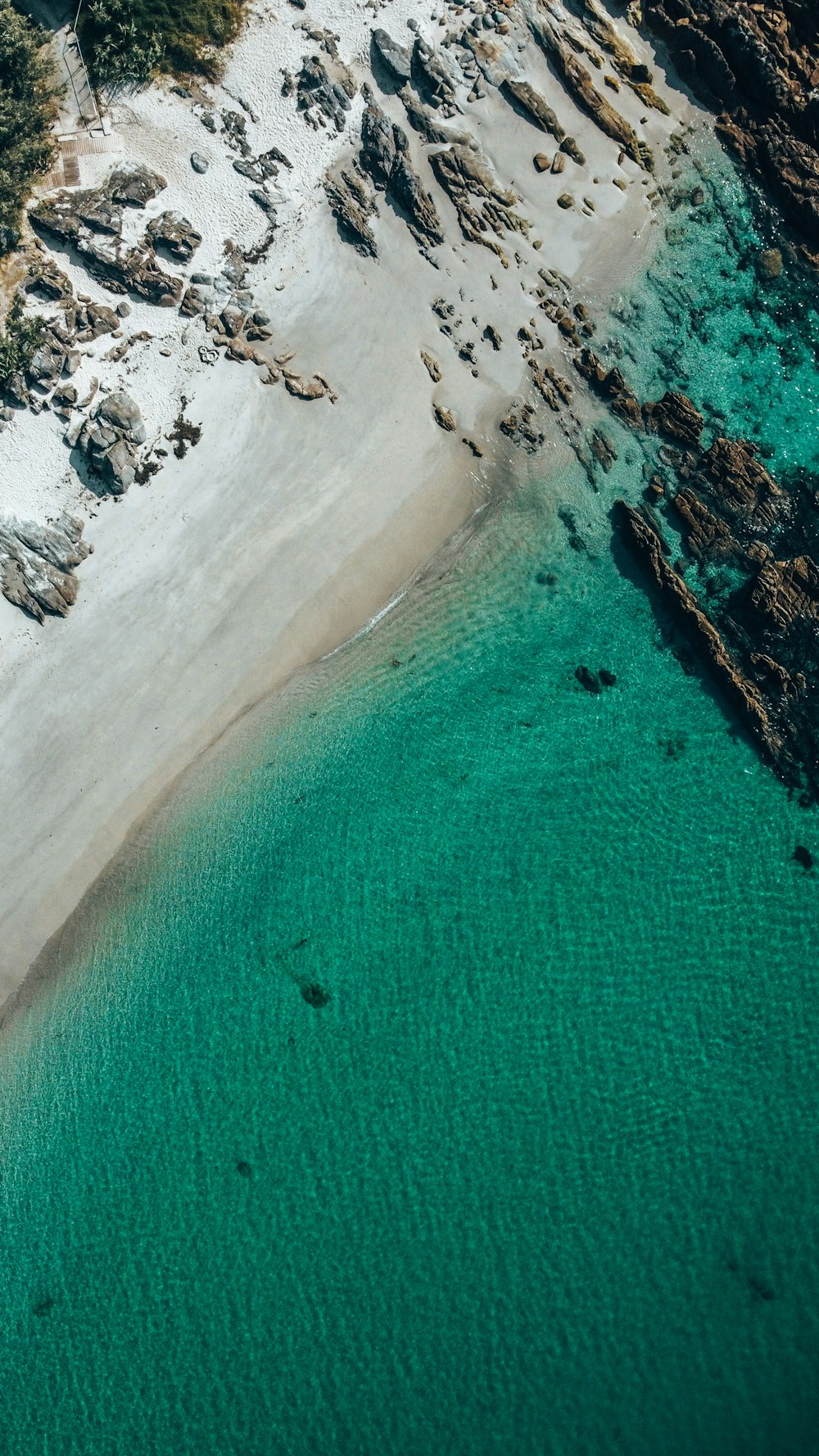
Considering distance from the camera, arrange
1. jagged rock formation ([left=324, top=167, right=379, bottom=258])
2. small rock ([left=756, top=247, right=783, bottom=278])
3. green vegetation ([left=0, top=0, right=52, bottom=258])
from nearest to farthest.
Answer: green vegetation ([left=0, top=0, right=52, bottom=258])
jagged rock formation ([left=324, top=167, right=379, bottom=258])
small rock ([left=756, top=247, right=783, bottom=278])

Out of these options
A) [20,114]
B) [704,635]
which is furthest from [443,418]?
[20,114]

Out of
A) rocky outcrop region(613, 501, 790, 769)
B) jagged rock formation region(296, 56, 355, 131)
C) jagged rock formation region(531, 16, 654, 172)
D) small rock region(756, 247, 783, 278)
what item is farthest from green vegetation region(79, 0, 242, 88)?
rocky outcrop region(613, 501, 790, 769)

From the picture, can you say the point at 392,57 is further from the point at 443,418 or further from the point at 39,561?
the point at 39,561

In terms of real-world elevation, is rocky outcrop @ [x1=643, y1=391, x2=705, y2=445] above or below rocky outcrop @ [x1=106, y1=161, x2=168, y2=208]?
above

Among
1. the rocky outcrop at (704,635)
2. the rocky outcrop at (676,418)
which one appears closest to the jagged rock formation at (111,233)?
the rocky outcrop at (676,418)

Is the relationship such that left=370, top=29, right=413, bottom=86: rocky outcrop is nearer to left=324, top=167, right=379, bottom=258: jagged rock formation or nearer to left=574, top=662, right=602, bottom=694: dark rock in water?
left=324, top=167, right=379, bottom=258: jagged rock formation

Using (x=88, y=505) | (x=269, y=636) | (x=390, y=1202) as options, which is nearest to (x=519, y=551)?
(x=269, y=636)
